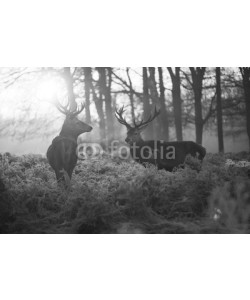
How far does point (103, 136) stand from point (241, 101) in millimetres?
3076

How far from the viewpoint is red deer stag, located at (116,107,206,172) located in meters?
6.86

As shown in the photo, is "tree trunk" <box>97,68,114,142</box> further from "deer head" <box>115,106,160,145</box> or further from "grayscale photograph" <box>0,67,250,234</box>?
"deer head" <box>115,106,160,145</box>

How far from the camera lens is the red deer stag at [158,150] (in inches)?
270

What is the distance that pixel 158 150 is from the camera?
707cm

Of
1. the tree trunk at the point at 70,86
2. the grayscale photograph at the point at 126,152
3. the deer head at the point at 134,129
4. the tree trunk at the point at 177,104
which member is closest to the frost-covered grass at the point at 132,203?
the grayscale photograph at the point at 126,152

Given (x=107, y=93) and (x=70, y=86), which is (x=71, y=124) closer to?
(x=70, y=86)

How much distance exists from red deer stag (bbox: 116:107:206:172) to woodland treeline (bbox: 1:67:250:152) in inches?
11.4

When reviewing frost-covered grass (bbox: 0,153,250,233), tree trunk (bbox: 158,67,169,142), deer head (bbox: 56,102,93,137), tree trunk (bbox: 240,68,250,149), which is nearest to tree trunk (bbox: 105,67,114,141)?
tree trunk (bbox: 158,67,169,142)

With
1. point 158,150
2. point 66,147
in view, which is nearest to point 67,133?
point 66,147

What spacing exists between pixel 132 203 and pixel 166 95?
12.0ft

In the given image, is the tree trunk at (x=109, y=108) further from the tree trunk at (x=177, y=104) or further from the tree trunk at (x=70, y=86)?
the tree trunk at (x=177, y=104)
